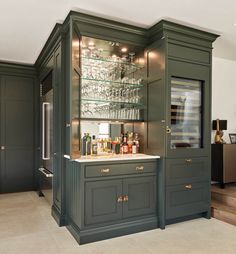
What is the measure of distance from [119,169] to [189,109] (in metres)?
1.52

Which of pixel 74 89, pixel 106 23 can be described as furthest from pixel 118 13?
pixel 74 89

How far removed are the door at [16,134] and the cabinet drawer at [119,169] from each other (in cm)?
305

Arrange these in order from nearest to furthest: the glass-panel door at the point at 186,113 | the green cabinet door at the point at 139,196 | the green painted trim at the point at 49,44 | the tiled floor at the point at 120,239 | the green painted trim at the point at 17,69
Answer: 1. the tiled floor at the point at 120,239
2. the green cabinet door at the point at 139,196
3. the green painted trim at the point at 49,44
4. the glass-panel door at the point at 186,113
5. the green painted trim at the point at 17,69

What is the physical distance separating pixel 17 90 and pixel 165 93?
360 cm

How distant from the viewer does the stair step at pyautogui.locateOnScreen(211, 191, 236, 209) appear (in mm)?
3852

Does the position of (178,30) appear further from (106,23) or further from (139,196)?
(139,196)

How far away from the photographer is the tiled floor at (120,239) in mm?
2738

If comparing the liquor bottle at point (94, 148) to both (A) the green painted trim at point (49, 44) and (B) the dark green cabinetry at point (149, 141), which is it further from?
(A) the green painted trim at point (49, 44)

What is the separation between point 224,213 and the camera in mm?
3645

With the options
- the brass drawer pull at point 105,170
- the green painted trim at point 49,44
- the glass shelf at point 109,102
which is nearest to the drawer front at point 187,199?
the brass drawer pull at point 105,170

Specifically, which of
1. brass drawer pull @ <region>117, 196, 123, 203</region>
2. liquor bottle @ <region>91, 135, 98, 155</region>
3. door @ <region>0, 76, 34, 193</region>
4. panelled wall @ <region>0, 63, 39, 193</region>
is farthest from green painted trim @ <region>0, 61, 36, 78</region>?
brass drawer pull @ <region>117, 196, 123, 203</region>

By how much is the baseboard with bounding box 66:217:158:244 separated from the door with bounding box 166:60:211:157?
3.35 ft

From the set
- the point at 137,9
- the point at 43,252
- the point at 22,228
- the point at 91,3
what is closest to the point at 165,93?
the point at 137,9

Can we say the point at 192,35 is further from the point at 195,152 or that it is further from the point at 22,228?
the point at 22,228
